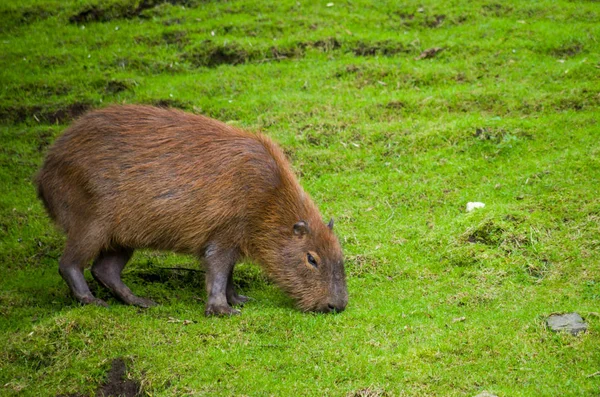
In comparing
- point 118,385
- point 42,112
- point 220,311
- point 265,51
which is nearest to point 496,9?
point 265,51

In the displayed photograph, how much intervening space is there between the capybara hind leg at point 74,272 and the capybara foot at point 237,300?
1197mm

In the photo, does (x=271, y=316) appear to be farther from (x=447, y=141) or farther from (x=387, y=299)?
(x=447, y=141)

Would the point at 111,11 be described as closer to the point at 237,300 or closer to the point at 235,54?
the point at 235,54

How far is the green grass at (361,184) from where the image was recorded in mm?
5945

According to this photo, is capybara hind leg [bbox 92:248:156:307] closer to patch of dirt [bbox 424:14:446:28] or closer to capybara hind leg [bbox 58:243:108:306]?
→ capybara hind leg [bbox 58:243:108:306]

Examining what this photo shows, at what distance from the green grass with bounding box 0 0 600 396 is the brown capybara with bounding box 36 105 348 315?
323 mm

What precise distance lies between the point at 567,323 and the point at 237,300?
3.03 m

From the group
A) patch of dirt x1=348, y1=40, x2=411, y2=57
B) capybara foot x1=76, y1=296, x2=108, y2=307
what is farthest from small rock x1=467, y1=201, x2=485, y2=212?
patch of dirt x1=348, y1=40, x2=411, y2=57

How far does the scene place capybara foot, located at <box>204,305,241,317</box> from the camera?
22.7 ft

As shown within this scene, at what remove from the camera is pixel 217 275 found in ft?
23.5

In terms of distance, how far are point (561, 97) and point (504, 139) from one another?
143 centimetres

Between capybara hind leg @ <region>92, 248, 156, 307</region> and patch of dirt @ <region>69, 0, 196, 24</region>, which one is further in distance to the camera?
patch of dirt @ <region>69, 0, 196, 24</region>

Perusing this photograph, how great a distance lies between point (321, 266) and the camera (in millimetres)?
7211

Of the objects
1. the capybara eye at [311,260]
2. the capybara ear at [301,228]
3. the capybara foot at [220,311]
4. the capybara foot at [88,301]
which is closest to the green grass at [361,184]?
the capybara foot at [220,311]
